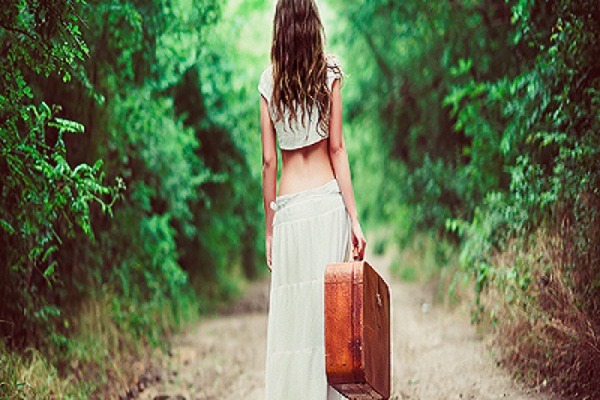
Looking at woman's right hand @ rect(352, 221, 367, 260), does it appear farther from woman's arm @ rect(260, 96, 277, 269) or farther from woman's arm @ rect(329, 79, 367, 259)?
woman's arm @ rect(260, 96, 277, 269)

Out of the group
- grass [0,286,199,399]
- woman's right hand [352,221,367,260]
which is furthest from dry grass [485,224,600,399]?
grass [0,286,199,399]

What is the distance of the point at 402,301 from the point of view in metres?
9.98

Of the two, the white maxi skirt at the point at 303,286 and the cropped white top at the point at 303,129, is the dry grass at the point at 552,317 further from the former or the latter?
the cropped white top at the point at 303,129

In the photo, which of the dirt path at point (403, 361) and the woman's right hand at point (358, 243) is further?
the dirt path at point (403, 361)

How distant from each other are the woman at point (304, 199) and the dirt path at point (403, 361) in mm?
1486

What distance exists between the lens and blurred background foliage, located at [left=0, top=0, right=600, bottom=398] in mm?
4883

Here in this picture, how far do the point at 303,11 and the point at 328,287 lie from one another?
4.23 ft

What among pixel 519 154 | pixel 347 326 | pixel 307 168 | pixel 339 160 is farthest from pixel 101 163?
pixel 519 154

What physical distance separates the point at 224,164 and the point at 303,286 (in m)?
6.61

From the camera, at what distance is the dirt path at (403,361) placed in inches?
206

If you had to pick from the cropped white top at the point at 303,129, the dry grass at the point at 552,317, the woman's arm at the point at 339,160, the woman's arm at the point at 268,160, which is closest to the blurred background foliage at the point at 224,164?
the dry grass at the point at 552,317

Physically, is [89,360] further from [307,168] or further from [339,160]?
[339,160]

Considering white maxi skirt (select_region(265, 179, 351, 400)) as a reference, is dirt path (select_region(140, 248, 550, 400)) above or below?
below

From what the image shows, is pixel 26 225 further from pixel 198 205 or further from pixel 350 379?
pixel 198 205
